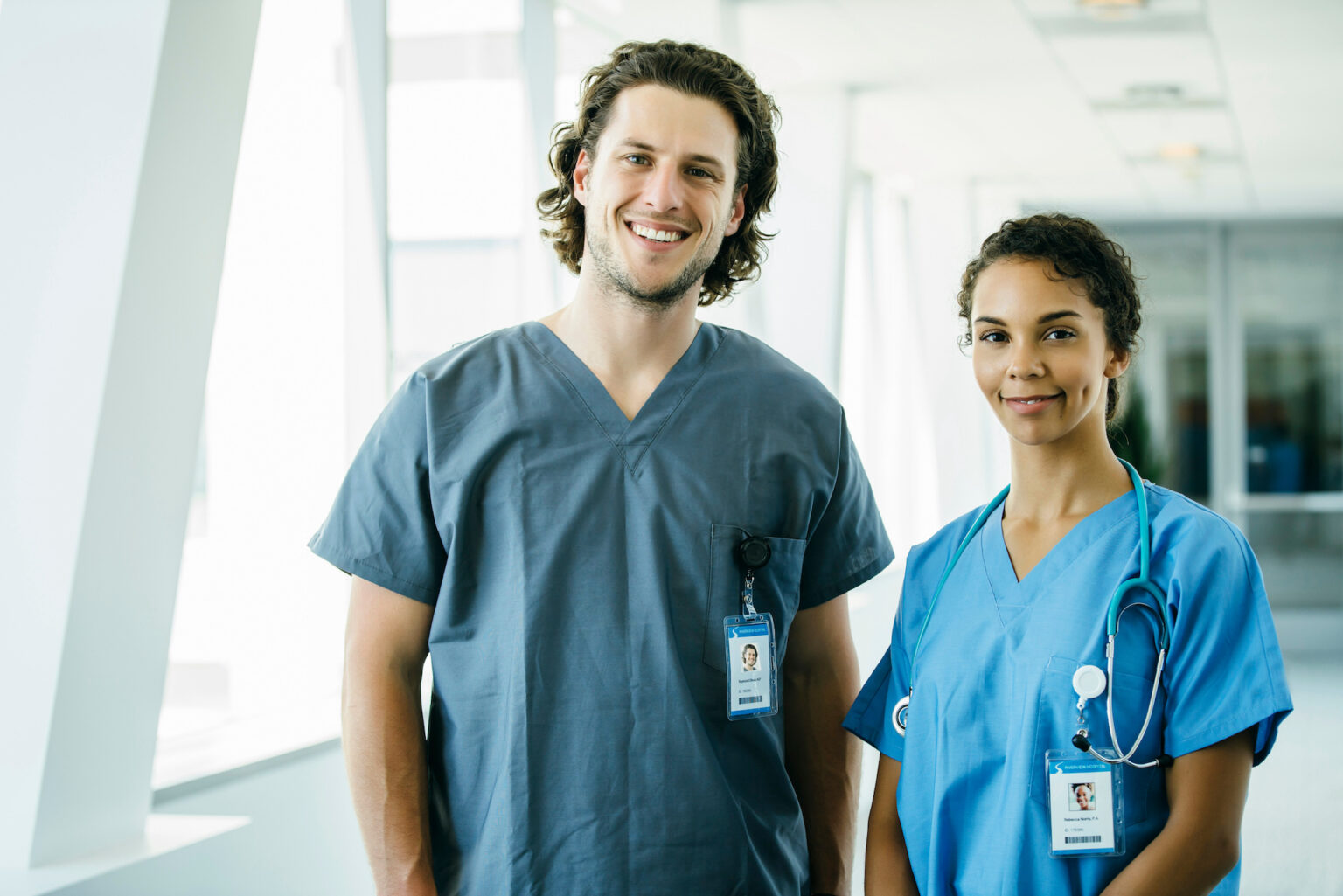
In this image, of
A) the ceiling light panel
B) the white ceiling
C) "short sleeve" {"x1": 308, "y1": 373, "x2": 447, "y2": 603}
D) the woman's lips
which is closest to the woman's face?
the woman's lips

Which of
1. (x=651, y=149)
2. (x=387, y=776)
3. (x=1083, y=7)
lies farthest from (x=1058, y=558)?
(x=1083, y=7)

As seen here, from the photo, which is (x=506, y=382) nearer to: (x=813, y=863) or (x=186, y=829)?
(x=813, y=863)

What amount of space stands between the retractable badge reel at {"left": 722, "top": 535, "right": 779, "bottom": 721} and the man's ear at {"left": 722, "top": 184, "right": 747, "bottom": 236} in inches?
16.6

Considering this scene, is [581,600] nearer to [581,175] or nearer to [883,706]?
[883,706]

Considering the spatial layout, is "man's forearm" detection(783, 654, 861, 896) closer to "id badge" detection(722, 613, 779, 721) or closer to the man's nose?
"id badge" detection(722, 613, 779, 721)

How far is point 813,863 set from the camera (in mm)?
1586

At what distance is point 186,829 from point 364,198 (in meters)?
1.42

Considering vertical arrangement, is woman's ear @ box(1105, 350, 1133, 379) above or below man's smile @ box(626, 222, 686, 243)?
below

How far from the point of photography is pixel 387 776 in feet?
4.56

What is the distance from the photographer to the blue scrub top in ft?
3.78

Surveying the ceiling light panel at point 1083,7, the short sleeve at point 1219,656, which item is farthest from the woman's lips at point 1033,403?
the ceiling light panel at point 1083,7

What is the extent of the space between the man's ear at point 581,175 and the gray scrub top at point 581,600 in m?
0.22

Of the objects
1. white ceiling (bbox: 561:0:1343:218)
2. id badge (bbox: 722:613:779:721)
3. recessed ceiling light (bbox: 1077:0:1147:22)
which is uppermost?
white ceiling (bbox: 561:0:1343:218)

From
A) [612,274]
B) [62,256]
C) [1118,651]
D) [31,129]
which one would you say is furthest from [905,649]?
[31,129]
